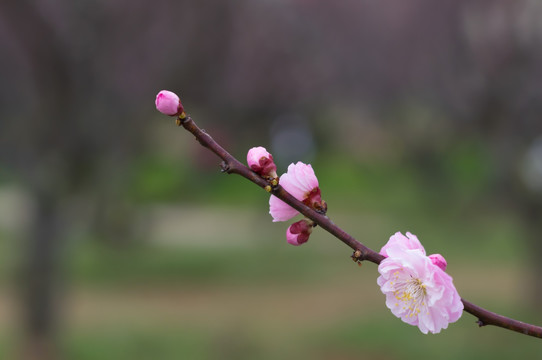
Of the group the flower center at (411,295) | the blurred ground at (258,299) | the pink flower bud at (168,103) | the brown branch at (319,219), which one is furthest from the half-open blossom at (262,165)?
the blurred ground at (258,299)

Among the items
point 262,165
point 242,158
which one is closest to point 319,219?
point 262,165

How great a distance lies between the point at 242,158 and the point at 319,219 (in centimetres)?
1241

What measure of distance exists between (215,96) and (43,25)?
375cm

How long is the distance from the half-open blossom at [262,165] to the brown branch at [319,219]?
0.5 inches

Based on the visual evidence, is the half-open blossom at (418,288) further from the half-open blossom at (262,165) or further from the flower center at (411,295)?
the half-open blossom at (262,165)

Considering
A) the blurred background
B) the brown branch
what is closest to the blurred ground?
the blurred background

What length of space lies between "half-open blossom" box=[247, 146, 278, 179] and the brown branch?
1 centimetres

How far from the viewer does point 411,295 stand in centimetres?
107

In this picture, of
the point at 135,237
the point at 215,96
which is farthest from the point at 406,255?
the point at 135,237

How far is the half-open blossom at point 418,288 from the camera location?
3.22 ft

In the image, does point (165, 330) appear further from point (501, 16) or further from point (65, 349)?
point (501, 16)

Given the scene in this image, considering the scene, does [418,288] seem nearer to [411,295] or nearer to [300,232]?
[411,295]

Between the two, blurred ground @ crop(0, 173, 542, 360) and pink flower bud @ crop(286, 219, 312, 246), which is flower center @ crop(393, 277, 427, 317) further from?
blurred ground @ crop(0, 173, 542, 360)

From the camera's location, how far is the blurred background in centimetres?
614
